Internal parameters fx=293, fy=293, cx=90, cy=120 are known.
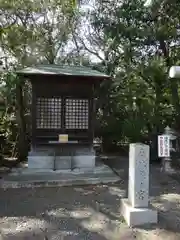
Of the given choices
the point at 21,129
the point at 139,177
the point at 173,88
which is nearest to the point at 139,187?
the point at 139,177

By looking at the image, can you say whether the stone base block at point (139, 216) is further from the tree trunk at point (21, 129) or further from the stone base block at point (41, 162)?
the tree trunk at point (21, 129)

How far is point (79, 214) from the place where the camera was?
5047mm

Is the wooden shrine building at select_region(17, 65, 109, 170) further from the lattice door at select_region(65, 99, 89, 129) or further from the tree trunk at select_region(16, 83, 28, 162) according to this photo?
the tree trunk at select_region(16, 83, 28, 162)

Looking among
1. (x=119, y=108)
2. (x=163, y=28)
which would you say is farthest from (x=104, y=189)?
(x=163, y=28)

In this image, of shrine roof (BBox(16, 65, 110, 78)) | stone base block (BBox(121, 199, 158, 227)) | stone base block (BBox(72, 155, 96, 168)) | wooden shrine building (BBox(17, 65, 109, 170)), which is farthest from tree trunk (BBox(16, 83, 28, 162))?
stone base block (BBox(121, 199, 158, 227))

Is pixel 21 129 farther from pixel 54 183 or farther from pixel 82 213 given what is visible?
pixel 82 213

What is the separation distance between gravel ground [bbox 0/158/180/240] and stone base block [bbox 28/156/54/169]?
1506 millimetres

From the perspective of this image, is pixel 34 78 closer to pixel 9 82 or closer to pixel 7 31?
pixel 9 82

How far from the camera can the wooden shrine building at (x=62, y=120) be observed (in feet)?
26.8

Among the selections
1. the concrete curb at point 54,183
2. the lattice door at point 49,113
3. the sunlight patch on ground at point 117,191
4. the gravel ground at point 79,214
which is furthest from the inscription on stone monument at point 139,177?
the lattice door at point 49,113

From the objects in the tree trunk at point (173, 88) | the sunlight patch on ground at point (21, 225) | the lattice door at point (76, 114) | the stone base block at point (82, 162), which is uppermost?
the tree trunk at point (173, 88)

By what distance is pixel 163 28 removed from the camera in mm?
9953

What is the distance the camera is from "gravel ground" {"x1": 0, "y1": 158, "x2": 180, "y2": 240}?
4234 millimetres

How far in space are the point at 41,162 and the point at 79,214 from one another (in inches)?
131
